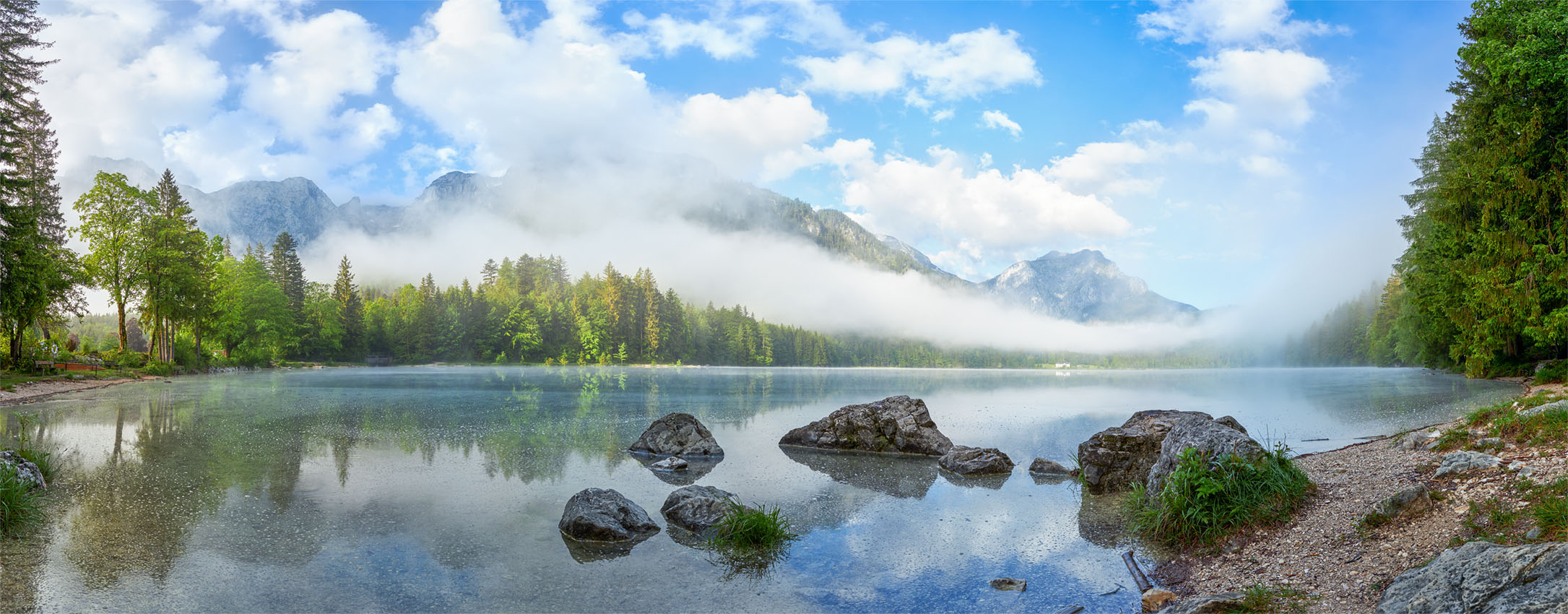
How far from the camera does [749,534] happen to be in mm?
8344

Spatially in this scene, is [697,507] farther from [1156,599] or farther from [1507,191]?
[1507,191]

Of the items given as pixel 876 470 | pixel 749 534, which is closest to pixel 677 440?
pixel 876 470

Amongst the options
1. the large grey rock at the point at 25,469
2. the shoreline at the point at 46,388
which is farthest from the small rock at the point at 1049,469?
the shoreline at the point at 46,388

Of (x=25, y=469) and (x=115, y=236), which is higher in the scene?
(x=115, y=236)

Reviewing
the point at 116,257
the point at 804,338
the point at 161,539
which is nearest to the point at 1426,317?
the point at 161,539

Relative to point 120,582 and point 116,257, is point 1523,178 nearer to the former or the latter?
point 120,582

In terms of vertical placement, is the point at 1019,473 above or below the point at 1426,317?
below

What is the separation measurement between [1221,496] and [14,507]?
1458 centimetres

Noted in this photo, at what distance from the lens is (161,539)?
7.92 metres

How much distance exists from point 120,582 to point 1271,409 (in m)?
33.0

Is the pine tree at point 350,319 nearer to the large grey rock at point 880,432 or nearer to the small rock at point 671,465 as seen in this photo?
the large grey rock at point 880,432

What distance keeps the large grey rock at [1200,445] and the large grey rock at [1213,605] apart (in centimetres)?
351

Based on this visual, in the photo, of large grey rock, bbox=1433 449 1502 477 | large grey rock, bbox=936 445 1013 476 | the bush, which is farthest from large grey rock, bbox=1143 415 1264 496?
large grey rock, bbox=936 445 1013 476

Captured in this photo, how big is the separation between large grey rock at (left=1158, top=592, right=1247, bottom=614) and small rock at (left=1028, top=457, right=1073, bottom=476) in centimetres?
800
